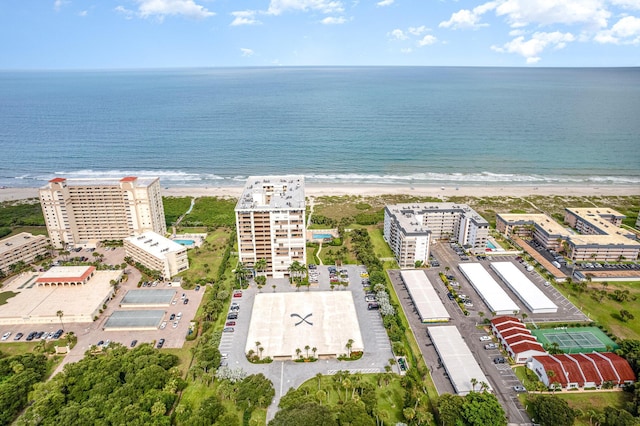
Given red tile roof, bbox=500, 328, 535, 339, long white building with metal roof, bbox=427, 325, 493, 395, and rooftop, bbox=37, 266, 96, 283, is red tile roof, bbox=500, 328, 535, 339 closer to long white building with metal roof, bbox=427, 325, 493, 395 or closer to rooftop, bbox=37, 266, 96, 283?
long white building with metal roof, bbox=427, 325, 493, 395

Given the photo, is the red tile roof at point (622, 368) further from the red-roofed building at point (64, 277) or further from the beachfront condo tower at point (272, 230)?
the red-roofed building at point (64, 277)

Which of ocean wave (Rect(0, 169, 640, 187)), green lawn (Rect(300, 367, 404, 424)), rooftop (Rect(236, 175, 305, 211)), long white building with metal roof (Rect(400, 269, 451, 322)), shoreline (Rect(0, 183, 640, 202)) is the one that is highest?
rooftop (Rect(236, 175, 305, 211))

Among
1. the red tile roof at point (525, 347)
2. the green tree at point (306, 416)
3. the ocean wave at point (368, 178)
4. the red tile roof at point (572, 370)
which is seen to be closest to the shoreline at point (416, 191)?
the ocean wave at point (368, 178)

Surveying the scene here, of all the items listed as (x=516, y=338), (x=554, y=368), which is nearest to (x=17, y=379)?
(x=516, y=338)

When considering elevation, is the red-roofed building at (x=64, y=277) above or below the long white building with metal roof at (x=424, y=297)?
above

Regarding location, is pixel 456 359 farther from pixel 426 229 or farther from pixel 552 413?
pixel 426 229

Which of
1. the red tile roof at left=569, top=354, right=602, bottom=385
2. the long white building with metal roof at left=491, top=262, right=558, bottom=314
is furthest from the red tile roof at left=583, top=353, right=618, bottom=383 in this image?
the long white building with metal roof at left=491, top=262, right=558, bottom=314

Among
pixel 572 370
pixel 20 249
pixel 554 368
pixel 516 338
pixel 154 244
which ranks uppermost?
pixel 154 244
